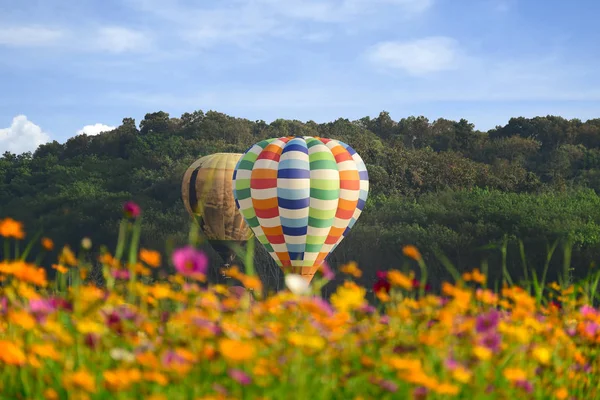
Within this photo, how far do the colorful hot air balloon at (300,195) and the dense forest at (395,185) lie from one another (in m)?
4.13

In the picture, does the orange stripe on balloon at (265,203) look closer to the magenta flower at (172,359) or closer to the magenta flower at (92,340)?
the magenta flower at (92,340)

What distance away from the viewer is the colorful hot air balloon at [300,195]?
69.8 feet

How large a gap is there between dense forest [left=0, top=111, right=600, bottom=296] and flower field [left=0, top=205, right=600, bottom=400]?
13318mm

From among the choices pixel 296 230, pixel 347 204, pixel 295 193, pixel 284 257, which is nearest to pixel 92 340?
pixel 295 193

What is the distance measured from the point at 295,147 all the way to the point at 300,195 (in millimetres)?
1370

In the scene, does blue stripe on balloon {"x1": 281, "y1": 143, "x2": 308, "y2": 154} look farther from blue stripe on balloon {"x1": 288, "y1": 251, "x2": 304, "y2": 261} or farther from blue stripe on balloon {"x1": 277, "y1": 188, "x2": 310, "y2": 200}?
blue stripe on balloon {"x1": 288, "y1": 251, "x2": 304, "y2": 261}

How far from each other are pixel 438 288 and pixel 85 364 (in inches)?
1086

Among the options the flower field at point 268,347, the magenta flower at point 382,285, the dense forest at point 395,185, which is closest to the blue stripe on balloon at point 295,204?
the dense forest at point 395,185

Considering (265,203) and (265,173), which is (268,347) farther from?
(265,173)

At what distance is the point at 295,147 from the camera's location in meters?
21.7

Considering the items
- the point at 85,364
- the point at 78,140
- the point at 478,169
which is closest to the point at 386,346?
the point at 85,364

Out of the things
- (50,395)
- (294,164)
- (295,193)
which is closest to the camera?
(50,395)

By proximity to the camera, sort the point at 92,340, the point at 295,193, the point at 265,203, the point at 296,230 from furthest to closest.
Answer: the point at 265,203, the point at 296,230, the point at 295,193, the point at 92,340

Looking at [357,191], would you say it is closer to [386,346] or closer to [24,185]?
[386,346]
